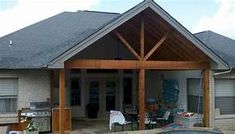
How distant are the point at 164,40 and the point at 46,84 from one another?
5.35 metres

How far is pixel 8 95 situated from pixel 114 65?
4.68 meters

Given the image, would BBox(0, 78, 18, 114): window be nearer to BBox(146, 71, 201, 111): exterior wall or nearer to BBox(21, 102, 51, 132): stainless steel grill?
BBox(21, 102, 51, 132): stainless steel grill

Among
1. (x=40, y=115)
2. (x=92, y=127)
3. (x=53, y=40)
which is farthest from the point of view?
(x=53, y=40)

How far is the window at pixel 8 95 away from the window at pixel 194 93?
7.87 m

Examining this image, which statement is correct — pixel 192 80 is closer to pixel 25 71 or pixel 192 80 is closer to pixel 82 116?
pixel 82 116

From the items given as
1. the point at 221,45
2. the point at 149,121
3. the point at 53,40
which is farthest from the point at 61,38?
the point at 221,45

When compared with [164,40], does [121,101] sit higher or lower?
lower

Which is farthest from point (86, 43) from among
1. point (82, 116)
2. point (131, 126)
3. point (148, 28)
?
point (82, 116)

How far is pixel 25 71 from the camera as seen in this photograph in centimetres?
1644

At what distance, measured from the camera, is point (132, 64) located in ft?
49.9

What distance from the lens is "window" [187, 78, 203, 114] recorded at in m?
17.7

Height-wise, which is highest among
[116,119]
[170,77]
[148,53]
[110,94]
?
[148,53]

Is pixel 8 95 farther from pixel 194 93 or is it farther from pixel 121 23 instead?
pixel 194 93

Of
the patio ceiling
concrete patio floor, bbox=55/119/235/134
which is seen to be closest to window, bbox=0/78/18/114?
concrete patio floor, bbox=55/119/235/134
